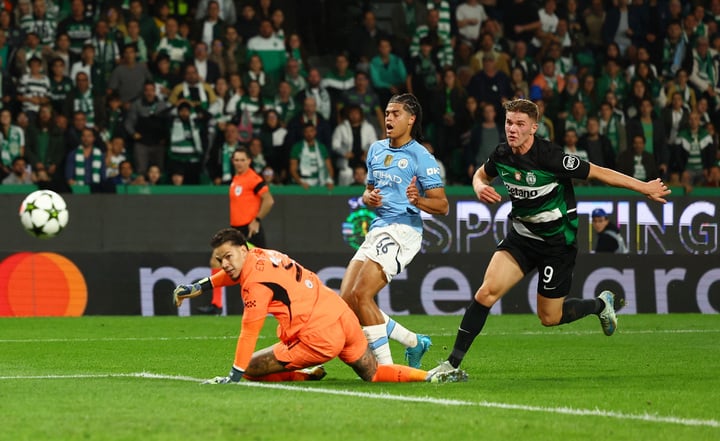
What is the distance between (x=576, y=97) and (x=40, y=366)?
44.6 feet

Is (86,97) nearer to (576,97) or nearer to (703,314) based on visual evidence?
(576,97)

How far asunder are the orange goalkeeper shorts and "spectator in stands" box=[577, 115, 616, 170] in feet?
41.1

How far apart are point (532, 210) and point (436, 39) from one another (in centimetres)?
1309

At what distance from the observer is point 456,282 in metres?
19.3

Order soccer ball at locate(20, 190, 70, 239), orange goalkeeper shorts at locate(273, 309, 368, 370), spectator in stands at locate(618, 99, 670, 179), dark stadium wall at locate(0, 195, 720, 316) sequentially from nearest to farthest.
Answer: orange goalkeeper shorts at locate(273, 309, 368, 370) < soccer ball at locate(20, 190, 70, 239) < dark stadium wall at locate(0, 195, 720, 316) < spectator in stands at locate(618, 99, 670, 179)

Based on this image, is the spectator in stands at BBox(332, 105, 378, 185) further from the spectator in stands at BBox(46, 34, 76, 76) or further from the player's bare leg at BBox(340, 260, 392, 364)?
the player's bare leg at BBox(340, 260, 392, 364)

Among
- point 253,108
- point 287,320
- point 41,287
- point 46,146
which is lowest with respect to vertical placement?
point 41,287

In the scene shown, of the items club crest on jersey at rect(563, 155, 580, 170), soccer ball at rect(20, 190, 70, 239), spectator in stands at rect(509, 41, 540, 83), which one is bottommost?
soccer ball at rect(20, 190, 70, 239)

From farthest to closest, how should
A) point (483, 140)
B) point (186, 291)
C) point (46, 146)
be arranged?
point (483, 140) < point (46, 146) < point (186, 291)

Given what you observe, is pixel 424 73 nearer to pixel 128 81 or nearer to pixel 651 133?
pixel 651 133

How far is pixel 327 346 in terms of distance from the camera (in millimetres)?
9148

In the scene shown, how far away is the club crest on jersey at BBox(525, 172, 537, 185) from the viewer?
10.1m

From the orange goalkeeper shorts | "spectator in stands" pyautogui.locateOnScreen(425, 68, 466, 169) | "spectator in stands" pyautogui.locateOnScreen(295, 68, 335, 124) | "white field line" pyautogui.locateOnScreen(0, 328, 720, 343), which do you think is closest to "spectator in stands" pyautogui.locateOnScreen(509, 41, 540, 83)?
"spectator in stands" pyautogui.locateOnScreen(425, 68, 466, 169)

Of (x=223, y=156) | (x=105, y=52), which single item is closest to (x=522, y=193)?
(x=223, y=156)
